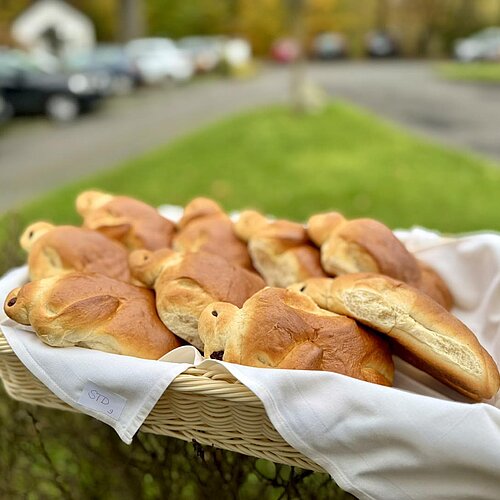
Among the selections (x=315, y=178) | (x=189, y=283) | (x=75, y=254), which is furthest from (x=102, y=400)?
(x=315, y=178)

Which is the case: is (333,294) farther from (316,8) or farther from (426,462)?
(316,8)

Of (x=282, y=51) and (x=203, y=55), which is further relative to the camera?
(x=282, y=51)

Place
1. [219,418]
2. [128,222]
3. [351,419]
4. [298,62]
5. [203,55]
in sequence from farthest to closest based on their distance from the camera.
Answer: [203,55] < [298,62] < [128,222] < [219,418] < [351,419]

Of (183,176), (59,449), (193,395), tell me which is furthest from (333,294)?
(183,176)

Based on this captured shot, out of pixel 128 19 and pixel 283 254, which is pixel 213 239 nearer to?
pixel 283 254

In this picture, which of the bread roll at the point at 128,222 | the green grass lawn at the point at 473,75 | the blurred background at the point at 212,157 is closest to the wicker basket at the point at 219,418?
the blurred background at the point at 212,157

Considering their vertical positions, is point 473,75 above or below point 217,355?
below

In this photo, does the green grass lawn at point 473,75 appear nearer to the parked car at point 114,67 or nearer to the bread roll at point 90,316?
the parked car at point 114,67
